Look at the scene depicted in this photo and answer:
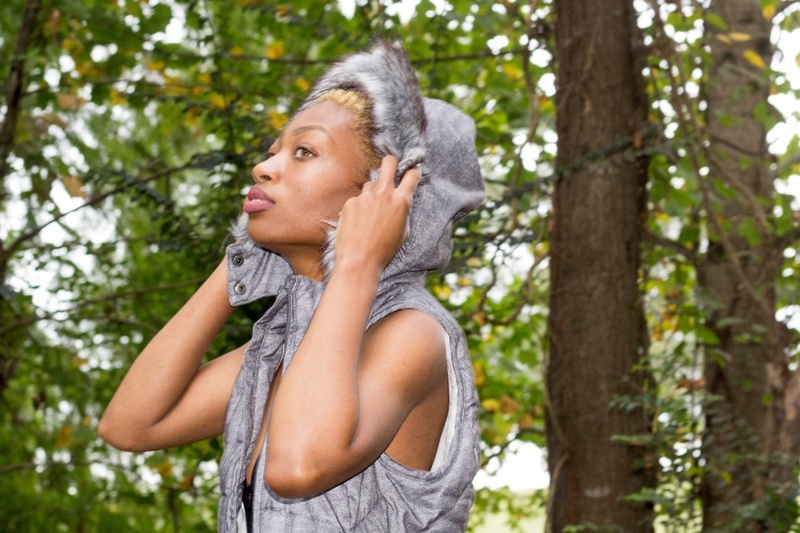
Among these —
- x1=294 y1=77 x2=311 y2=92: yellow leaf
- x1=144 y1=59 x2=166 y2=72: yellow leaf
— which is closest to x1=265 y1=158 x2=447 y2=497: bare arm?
x1=294 y1=77 x2=311 y2=92: yellow leaf

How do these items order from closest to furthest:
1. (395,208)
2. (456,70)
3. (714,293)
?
(395,208) < (714,293) < (456,70)

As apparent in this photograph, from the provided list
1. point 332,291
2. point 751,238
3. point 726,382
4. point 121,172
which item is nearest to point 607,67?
point 751,238

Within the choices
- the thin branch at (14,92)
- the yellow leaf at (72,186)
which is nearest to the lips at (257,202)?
the yellow leaf at (72,186)

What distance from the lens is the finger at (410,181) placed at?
1960mm

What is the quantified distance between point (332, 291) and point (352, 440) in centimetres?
25

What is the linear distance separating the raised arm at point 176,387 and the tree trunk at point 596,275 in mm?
2053

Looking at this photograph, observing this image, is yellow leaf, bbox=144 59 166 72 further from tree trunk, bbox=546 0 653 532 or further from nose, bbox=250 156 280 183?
nose, bbox=250 156 280 183

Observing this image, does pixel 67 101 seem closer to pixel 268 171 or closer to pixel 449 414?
pixel 268 171

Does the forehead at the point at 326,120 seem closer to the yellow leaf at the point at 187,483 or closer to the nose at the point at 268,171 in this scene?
the nose at the point at 268,171

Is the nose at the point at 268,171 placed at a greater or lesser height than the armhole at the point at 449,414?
greater

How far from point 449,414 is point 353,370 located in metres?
0.29

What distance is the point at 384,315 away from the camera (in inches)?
76.3

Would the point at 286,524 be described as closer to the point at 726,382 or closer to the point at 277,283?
the point at 277,283

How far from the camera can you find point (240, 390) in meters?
2.11
